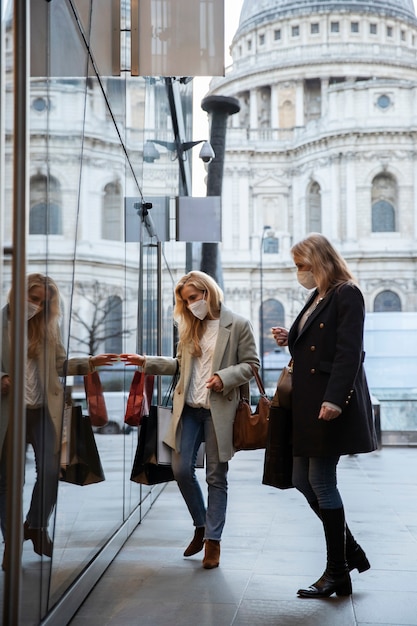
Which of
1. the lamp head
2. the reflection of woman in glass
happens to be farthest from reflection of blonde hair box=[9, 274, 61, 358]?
the lamp head

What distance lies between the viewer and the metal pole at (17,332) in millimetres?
2641

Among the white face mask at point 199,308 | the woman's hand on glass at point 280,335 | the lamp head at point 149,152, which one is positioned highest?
the lamp head at point 149,152

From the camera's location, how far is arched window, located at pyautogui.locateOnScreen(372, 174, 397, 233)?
219ft

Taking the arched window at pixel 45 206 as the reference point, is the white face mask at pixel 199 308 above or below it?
below

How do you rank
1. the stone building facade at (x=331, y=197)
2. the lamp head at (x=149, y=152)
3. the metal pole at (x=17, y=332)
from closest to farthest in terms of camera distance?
1. the metal pole at (x=17, y=332)
2. the lamp head at (x=149, y=152)
3. the stone building facade at (x=331, y=197)

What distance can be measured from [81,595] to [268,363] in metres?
41.4

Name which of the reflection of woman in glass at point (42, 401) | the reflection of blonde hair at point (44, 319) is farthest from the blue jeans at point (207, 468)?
the reflection of blonde hair at point (44, 319)

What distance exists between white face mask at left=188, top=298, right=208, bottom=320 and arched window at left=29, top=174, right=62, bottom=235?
1.66 metres

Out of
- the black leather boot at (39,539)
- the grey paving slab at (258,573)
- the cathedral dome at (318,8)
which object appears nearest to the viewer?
the black leather boot at (39,539)

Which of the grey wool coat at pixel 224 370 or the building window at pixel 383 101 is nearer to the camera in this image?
the grey wool coat at pixel 224 370

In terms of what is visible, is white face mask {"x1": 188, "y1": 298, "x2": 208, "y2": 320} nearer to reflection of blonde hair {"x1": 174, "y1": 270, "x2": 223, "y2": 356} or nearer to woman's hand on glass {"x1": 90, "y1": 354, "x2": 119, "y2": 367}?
reflection of blonde hair {"x1": 174, "y1": 270, "x2": 223, "y2": 356}

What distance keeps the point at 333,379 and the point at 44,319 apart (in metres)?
1.47

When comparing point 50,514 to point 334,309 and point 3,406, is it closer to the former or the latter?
point 3,406

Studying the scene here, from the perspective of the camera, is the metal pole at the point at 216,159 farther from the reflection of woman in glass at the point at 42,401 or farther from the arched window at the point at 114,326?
the reflection of woman in glass at the point at 42,401
